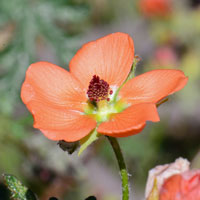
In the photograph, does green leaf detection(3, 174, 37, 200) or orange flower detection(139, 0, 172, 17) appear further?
orange flower detection(139, 0, 172, 17)

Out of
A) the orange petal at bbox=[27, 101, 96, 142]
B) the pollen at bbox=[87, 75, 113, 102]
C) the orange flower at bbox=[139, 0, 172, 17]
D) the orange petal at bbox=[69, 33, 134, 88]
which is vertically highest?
the orange petal at bbox=[69, 33, 134, 88]

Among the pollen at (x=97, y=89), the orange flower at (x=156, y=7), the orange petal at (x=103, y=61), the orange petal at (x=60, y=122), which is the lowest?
the orange flower at (x=156, y=7)

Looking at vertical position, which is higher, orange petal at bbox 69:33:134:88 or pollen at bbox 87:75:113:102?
orange petal at bbox 69:33:134:88

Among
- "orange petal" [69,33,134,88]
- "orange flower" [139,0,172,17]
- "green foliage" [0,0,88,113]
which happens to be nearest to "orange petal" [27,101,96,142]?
"orange petal" [69,33,134,88]

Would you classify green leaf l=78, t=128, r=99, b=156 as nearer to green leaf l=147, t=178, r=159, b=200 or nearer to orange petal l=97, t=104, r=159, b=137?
orange petal l=97, t=104, r=159, b=137

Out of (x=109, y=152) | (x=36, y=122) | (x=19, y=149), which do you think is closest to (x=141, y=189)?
(x=109, y=152)

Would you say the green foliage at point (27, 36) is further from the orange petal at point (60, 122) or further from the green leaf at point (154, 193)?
the green leaf at point (154, 193)

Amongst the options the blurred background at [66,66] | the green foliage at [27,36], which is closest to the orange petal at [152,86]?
the blurred background at [66,66]
